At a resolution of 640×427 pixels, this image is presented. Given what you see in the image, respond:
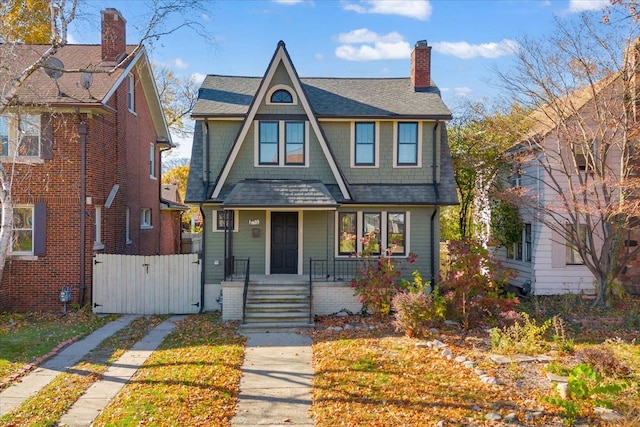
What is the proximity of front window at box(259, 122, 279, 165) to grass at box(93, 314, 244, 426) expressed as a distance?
20.3ft

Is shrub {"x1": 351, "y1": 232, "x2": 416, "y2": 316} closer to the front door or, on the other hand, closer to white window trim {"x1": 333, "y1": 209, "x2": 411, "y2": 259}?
white window trim {"x1": 333, "y1": 209, "x2": 411, "y2": 259}

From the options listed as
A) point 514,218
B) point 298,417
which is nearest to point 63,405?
point 298,417

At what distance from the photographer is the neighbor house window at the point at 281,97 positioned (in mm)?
15398

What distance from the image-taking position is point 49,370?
361 inches

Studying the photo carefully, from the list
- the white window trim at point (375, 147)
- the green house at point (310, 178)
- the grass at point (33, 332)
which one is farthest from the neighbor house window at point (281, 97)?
the grass at point (33, 332)

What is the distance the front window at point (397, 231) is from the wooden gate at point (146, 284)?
20.0ft

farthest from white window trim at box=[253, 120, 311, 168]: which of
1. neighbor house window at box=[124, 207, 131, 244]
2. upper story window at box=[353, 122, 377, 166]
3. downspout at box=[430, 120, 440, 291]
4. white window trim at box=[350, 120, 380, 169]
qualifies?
neighbor house window at box=[124, 207, 131, 244]

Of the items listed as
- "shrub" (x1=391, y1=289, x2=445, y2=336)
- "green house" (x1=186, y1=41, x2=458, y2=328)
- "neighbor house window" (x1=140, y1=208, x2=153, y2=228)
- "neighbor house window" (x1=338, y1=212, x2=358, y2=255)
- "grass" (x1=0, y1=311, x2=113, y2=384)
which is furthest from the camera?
"neighbor house window" (x1=140, y1=208, x2=153, y2=228)

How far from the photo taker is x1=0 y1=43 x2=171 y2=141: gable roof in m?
10.9

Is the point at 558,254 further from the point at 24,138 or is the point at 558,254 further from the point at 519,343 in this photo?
the point at 24,138

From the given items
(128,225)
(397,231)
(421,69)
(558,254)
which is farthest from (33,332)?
(558,254)

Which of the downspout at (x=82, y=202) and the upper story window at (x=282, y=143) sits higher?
the upper story window at (x=282, y=143)

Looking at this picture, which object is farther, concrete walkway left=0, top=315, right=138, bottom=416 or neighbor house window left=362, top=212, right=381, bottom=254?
neighbor house window left=362, top=212, right=381, bottom=254

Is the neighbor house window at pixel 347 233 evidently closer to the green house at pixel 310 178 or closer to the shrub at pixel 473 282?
the green house at pixel 310 178
